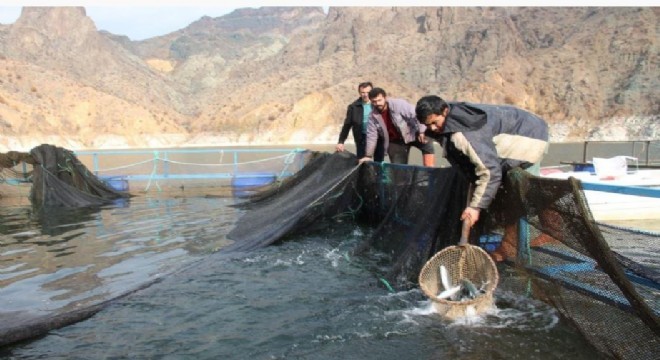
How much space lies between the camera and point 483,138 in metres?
4.10

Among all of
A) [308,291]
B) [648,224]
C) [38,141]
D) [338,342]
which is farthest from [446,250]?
[38,141]

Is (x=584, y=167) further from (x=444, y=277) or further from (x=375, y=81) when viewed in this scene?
(x=375, y=81)

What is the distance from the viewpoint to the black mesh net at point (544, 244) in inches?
130

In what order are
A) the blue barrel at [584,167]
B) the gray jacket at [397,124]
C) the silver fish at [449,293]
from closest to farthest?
the silver fish at [449,293]
the gray jacket at [397,124]
the blue barrel at [584,167]

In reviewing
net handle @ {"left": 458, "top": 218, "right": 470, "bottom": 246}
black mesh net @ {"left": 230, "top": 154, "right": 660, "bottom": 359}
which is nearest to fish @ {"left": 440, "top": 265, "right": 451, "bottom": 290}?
net handle @ {"left": 458, "top": 218, "right": 470, "bottom": 246}

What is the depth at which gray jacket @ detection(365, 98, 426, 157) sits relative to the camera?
712 centimetres

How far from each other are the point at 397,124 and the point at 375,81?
77635mm

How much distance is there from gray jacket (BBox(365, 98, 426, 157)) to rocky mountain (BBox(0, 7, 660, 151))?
216ft

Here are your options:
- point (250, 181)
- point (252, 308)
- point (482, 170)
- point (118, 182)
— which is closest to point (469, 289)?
point (482, 170)

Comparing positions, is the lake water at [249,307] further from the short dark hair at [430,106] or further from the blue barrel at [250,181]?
the blue barrel at [250,181]

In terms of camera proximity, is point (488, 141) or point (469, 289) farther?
point (469, 289)

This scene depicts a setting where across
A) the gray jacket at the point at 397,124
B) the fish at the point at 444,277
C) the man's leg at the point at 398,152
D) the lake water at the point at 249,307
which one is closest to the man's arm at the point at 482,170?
the fish at the point at 444,277

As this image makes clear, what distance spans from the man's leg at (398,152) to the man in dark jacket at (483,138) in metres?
3.06

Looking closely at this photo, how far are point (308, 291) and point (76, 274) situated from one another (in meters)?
2.71
